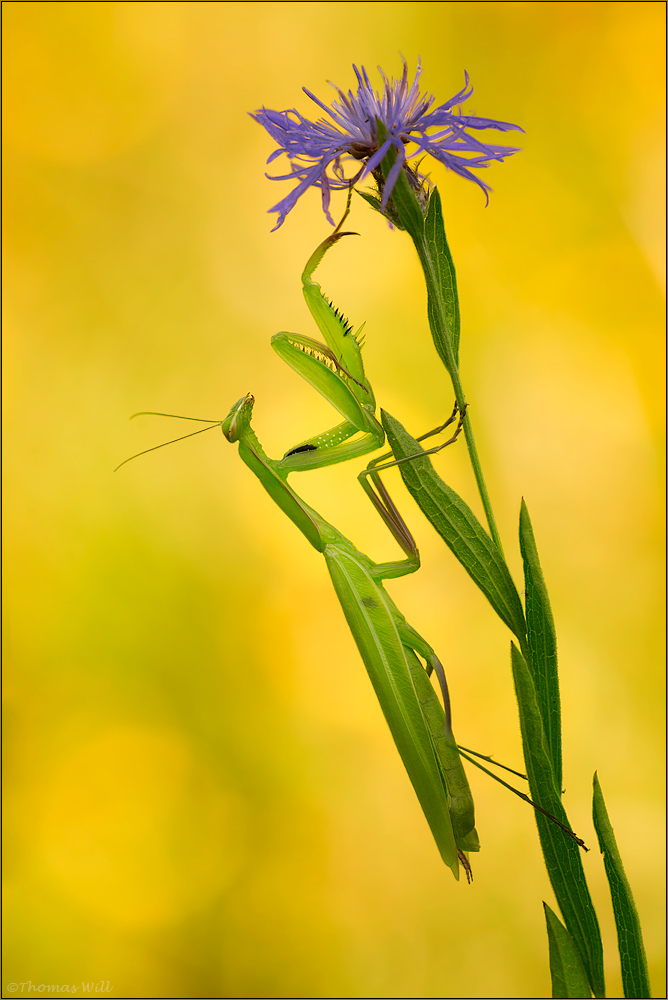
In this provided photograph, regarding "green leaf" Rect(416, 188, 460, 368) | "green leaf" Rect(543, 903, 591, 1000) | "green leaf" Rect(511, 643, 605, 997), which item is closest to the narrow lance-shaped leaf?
"green leaf" Rect(416, 188, 460, 368)

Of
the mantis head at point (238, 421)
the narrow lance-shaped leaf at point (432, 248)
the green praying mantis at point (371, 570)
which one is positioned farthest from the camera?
the mantis head at point (238, 421)

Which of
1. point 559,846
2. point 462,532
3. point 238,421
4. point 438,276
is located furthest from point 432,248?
point 559,846

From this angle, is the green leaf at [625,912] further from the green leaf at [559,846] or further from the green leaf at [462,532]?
the green leaf at [462,532]

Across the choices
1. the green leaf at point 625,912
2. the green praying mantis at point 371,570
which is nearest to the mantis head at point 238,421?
the green praying mantis at point 371,570

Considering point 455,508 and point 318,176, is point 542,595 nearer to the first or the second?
point 455,508

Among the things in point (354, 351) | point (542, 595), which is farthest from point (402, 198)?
point (542, 595)

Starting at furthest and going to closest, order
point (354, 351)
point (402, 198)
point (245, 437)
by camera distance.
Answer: point (245, 437)
point (354, 351)
point (402, 198)

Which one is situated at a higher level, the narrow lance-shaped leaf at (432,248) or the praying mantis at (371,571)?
the narrow lance-shaped leaf at (432,248)
